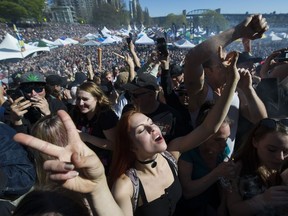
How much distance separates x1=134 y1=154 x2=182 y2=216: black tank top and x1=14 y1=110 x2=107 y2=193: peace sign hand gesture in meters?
0.59

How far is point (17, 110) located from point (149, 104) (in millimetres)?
1238

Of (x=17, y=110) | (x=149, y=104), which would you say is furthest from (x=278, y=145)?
(x=17, y=110)

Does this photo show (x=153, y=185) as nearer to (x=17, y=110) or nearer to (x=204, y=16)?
(x=17, y=110)

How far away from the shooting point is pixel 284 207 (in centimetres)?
146

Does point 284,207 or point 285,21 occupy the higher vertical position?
point 284,207

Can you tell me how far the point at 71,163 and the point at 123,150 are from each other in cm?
80

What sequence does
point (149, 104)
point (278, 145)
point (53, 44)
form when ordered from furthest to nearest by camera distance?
point (53, 44), point (149, 104), point (278, 145)

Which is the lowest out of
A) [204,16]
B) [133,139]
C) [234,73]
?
[204,16]

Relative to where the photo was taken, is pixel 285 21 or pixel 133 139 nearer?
A: pixel 133 139

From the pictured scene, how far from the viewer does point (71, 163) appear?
1.14 meters

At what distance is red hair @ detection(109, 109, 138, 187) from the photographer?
1.87 meters

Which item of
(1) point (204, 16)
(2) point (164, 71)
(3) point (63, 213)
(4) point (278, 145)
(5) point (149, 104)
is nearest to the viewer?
(3) point (63, 213)

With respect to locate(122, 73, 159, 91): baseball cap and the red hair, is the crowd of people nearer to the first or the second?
the red hair

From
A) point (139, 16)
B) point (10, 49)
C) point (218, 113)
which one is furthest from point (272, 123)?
point (139, 16)
